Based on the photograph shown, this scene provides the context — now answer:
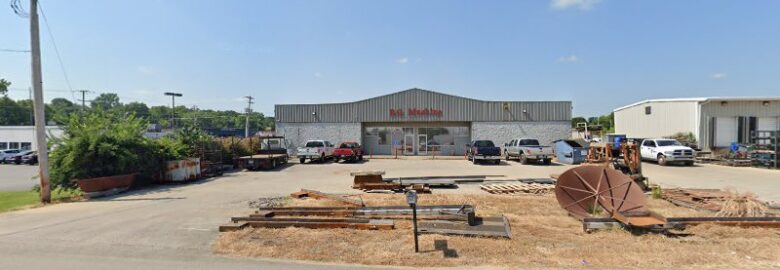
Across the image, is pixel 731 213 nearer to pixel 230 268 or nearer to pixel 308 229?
pixel 308 229

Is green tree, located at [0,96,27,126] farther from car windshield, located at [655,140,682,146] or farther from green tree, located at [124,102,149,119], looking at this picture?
car windshield, located at [655,140,682,146]

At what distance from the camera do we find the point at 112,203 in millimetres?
12703

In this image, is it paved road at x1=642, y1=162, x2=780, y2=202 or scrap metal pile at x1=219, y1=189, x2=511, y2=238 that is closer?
scrap metal pile at x1=219, y1=189, x2=511, y2=238

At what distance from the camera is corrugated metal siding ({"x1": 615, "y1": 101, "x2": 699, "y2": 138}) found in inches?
1150

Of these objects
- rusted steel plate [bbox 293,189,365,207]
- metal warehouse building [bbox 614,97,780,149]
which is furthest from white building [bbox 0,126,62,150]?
metal warehouse building [bbox 614,97,780,149]

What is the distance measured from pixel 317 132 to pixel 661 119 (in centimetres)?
2814

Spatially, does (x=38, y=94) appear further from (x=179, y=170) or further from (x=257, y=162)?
(x=257, y=162)

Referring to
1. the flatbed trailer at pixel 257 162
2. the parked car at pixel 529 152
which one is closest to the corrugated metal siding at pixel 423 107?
the parked car at pixel 529 152

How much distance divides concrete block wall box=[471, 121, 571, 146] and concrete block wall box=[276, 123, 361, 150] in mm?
10764

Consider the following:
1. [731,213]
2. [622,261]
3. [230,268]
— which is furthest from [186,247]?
[731,213]

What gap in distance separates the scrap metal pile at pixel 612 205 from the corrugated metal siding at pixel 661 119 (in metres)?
25.3

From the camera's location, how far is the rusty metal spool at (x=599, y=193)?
8562mm

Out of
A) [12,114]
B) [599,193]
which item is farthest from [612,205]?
[12,114]

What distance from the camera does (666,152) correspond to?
2383 cm
